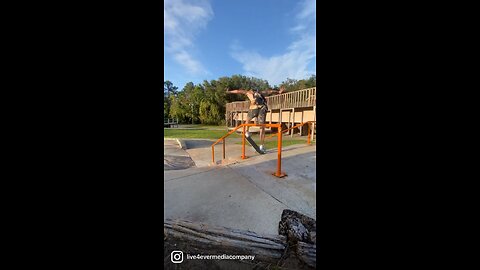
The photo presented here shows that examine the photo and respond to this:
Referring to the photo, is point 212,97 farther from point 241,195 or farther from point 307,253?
point 307,253

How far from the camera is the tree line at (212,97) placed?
19.5 meters

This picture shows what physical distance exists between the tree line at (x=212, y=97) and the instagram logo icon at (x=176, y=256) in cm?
1614

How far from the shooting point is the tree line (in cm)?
1950

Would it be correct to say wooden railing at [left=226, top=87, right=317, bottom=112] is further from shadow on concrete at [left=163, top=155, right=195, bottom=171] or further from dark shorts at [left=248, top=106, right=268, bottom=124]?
shadow on concrete at [left=163, top=155, right=195, bottom=171]

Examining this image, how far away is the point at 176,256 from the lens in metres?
1.52

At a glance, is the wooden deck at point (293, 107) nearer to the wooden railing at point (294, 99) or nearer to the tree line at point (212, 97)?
the wooden railing at point (294, 99)

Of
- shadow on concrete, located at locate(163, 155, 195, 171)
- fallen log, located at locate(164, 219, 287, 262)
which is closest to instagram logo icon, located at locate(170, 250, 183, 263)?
fallen log, located at locate(164, 219, 287, 262)

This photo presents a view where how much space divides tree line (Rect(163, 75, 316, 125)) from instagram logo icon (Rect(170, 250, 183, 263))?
16.1 m

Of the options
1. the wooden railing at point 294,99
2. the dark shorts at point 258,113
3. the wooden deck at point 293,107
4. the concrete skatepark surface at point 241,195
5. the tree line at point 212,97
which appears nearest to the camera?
the concrete skatepark surface at point 241,195

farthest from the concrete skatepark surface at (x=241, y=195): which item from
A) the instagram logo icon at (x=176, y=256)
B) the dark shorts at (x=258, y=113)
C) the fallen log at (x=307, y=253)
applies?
the dark shorts at (x=258, y=113)
